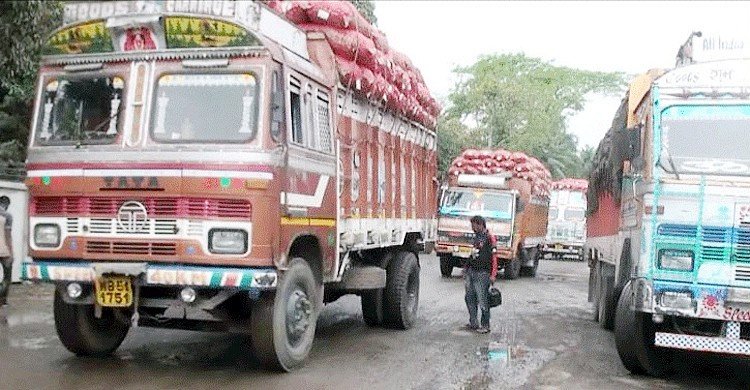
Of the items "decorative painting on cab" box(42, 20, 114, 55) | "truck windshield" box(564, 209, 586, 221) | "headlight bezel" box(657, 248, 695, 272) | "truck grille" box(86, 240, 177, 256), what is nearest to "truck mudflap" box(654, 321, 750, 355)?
"headlight bezel" box(657, 248, 695, 272)

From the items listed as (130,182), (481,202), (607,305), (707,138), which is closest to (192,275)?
(130,182)

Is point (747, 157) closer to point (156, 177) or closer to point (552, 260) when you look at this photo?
point (156, 177)

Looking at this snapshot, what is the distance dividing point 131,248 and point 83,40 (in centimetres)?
192

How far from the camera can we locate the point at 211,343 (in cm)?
872

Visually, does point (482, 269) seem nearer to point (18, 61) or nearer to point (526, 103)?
point (18, 61)

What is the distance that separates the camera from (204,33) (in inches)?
260

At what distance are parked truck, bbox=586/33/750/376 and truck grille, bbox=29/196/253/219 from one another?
3720 mm

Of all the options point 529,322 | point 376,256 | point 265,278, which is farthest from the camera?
point 529,322

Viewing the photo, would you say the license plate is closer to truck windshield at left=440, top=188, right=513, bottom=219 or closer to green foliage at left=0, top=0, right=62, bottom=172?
green foliage at left=0, top=0, right=62, bottom=172

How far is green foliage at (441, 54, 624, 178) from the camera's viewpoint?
4269 centimetres

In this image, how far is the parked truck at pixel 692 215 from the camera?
22.6ft

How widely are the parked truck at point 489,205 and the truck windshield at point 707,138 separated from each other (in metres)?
12.0

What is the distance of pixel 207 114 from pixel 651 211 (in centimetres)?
406

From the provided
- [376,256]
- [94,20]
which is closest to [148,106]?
[94,20]
